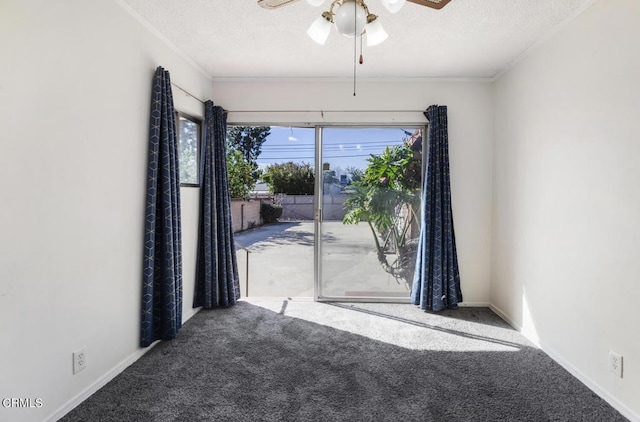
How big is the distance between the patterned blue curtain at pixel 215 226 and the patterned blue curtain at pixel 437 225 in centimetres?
205

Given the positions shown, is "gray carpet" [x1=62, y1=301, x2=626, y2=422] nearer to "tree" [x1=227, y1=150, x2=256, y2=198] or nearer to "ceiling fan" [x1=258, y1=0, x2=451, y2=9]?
"tree" [x1=227, y1=150, x2=256, y2=198]

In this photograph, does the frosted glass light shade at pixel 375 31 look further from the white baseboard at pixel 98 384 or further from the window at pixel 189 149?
the white baseboard at pixel 98 384

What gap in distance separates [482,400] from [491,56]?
9.16ft

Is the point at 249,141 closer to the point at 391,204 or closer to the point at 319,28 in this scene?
the point at 391,204

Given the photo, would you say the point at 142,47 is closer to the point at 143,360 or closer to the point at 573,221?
the point at 143,360

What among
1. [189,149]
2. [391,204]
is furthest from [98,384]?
[391,204]

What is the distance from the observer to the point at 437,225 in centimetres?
370

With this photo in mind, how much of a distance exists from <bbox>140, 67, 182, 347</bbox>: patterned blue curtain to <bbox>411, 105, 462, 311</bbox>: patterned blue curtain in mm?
2400

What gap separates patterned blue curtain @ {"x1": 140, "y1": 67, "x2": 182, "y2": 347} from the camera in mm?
2672

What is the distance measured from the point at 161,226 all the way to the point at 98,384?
1120 millimetres

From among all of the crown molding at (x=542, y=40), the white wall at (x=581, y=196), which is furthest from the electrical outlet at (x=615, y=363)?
the crown molding at (x=542, y=40)

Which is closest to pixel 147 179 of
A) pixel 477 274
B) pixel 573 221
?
pixel 573 221

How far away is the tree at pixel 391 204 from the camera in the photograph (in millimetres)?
3975

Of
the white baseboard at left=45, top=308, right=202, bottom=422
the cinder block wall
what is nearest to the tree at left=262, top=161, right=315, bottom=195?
the cinder block wall
